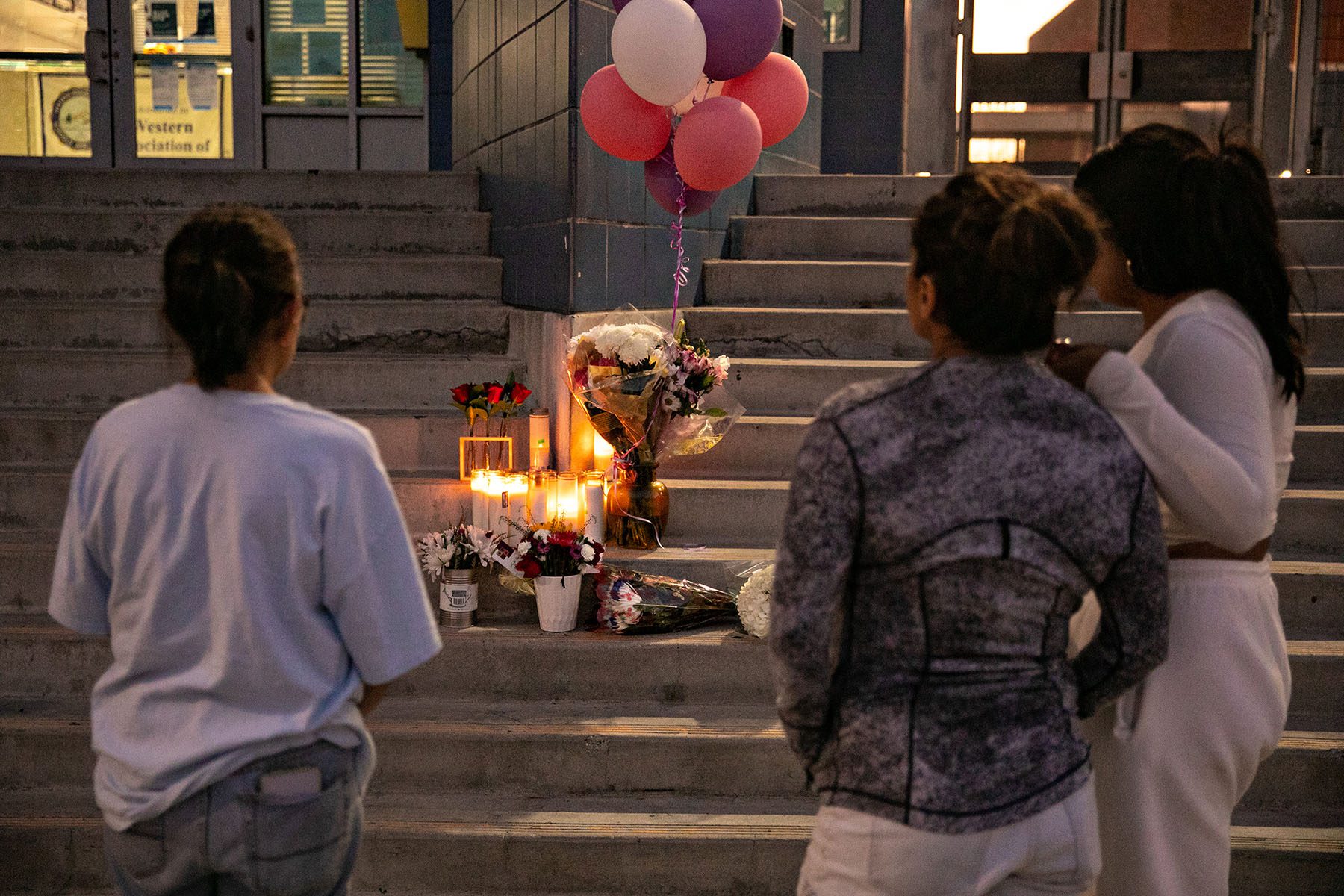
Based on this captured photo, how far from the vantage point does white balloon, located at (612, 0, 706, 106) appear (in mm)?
3459

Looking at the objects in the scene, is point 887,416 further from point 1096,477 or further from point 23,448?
point 23,448

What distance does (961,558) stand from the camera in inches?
49.3

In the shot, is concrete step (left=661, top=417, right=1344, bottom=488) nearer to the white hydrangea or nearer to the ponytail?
the white hydrangea

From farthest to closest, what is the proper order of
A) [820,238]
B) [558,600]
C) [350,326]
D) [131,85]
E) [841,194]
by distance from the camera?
[131,85] < [841,194] < [820,238] < [350,326] < [558,600]

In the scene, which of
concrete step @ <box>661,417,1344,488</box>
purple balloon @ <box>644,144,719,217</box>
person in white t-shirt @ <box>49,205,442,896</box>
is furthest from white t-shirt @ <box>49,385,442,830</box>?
concrete step @ <box>661,417,1344,488</box>

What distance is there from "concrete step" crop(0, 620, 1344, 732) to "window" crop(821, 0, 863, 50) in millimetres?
6319

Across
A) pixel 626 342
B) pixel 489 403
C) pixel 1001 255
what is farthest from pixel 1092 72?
pixel 1001 255

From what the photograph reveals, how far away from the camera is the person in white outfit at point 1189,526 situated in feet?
5.18

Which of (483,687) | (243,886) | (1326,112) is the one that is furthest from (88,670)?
(1326,112)

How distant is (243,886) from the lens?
55.1 inches

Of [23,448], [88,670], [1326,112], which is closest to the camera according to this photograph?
[88,670]

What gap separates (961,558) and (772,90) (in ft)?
9.95

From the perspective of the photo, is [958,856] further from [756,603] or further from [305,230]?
[305,230]

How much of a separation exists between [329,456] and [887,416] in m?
0.59
